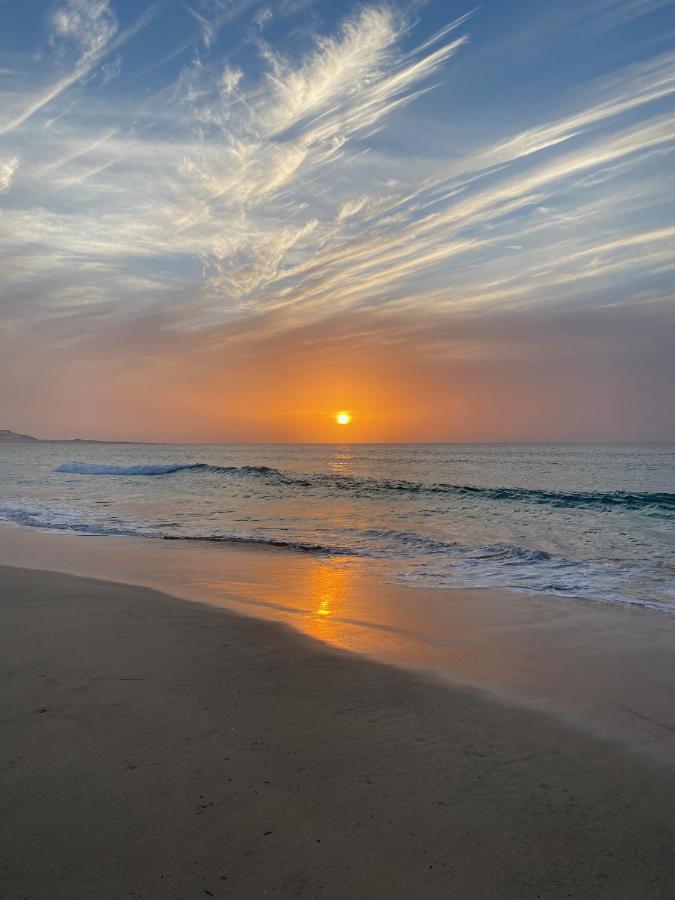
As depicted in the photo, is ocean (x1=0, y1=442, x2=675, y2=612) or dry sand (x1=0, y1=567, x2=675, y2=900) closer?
dry sand (x1=0, y1=567, x2=675, y2=900)

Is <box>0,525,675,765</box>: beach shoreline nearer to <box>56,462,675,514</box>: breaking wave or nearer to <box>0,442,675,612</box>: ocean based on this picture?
<box>0,442,675,612</box>: ocean

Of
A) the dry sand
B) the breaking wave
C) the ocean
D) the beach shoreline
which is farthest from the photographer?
the breaking wave

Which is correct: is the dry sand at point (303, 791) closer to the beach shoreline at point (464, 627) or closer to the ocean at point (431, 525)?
the beach shoreline at point (464, 627)

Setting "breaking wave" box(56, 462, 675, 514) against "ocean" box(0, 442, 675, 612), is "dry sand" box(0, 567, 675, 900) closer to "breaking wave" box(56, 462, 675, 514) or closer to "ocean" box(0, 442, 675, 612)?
"ocean" box(0, 442, 675, 612)

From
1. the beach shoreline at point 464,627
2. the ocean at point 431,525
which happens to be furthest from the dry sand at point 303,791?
the ocean at point 431,525

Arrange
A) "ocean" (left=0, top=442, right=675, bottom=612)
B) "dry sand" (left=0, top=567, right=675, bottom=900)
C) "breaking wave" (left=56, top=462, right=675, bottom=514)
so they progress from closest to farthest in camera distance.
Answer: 1. "dry sand" (left=0, top=567, right=675, bottom=900)
2. "ocean" (left=0, top=442, right=675, bottom=612)
3. "breaking wave" (left=56, top=462, right=675, bottom=514)

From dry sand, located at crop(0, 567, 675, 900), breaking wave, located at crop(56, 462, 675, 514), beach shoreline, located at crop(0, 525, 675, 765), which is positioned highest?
dry sand, located at crop(0, 567, 675, 900)

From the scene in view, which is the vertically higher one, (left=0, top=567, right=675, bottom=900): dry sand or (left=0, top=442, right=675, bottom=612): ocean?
(left=0, top=567, right=675, bottom=900): dry sand

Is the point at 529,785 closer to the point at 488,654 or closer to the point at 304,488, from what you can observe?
the point at 488,654

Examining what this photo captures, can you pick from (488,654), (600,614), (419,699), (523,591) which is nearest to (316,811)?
(419,699)

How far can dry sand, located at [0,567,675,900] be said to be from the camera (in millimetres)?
2621

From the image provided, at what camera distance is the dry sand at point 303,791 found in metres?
2.62

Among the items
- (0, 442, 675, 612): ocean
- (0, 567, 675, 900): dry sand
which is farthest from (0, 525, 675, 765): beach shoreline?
(0, 442, 675, 612): ocean

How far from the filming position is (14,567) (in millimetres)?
9867
